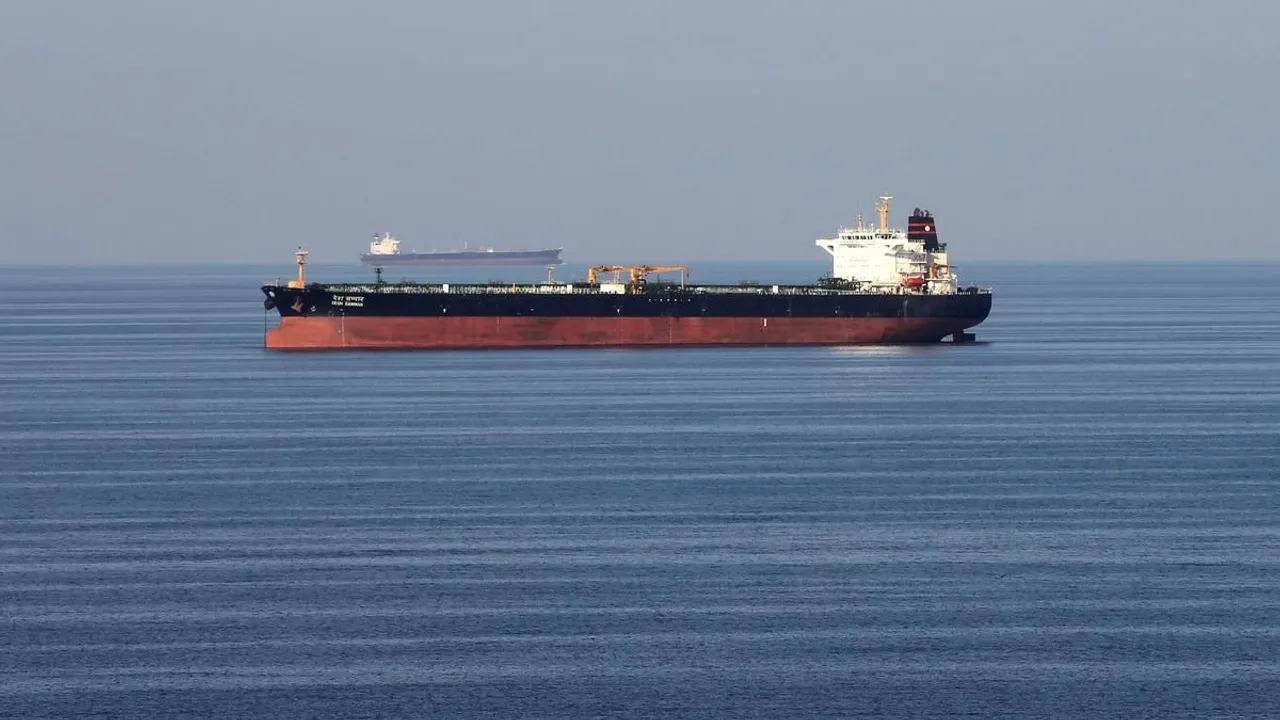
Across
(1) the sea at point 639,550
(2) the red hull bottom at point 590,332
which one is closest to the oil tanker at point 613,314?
(2) the red hull bottom at point 590,332

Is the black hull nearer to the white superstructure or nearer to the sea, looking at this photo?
the white superstructure

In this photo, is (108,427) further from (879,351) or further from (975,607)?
(879,351)

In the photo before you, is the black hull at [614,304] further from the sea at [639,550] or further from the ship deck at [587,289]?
the sea at [639,550]

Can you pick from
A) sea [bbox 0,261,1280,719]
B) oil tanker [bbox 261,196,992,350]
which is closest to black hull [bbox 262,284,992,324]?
oil tanker [bbox 261,196,992,350]

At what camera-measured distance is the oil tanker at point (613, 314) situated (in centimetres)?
7581

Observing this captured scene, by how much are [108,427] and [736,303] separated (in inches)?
1372

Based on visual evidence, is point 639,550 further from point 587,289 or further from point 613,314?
point 587,289

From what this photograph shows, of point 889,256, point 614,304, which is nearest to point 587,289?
point 614,304

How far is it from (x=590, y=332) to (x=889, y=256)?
56.9 feet

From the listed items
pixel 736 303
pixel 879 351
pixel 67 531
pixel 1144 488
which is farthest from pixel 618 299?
pixel 67 531

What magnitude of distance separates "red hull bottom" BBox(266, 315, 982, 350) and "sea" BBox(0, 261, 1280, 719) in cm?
1167

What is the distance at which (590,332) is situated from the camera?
259 feet

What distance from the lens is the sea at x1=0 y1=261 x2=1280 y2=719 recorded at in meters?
23.3

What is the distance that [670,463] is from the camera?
43625 millimetres
